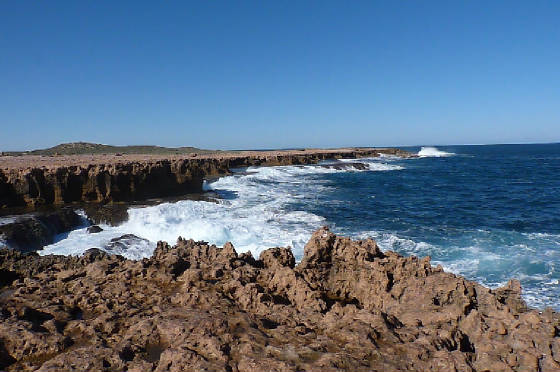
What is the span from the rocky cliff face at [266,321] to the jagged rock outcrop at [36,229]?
10.2 meters

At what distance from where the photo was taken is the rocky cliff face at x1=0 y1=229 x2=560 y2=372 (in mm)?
4945

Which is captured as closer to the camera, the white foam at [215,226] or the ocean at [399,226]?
the ocean at [399,226]

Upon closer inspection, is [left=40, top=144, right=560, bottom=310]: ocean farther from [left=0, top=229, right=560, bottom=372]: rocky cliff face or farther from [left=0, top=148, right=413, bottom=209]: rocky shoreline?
[left=0, top=229, right=560, bottom=372]: rocky cliff face

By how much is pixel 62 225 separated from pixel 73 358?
57.4ft

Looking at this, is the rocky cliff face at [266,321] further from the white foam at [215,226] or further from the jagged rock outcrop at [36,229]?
the jagged rock outcrop at [36,229]

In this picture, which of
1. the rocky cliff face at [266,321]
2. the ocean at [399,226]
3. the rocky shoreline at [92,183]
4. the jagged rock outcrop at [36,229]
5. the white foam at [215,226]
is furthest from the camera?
the rocky shoreline at [92,183]

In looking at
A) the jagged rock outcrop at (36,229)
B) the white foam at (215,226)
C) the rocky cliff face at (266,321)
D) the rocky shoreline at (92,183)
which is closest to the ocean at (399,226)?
the white foam at (215,226)

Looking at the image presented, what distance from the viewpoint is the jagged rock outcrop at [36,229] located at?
1667cm

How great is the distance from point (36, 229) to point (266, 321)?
54.6 feet

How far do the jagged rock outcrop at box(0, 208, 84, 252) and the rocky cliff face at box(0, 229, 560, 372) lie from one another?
10.2 metres

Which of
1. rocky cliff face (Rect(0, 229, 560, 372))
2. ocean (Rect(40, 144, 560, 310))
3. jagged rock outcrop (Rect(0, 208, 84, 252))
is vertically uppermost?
rocky cliff face (Rect(0, 229, 560, 372))

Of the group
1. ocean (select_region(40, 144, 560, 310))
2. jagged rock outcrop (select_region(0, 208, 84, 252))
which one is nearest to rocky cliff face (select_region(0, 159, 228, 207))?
jagged rock outcrop (select_region(0, 208, 84, 252))

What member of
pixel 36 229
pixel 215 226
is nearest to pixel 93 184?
pixel 36 229

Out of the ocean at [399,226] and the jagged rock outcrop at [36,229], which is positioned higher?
the jagged rock outcrop at [36,229]
